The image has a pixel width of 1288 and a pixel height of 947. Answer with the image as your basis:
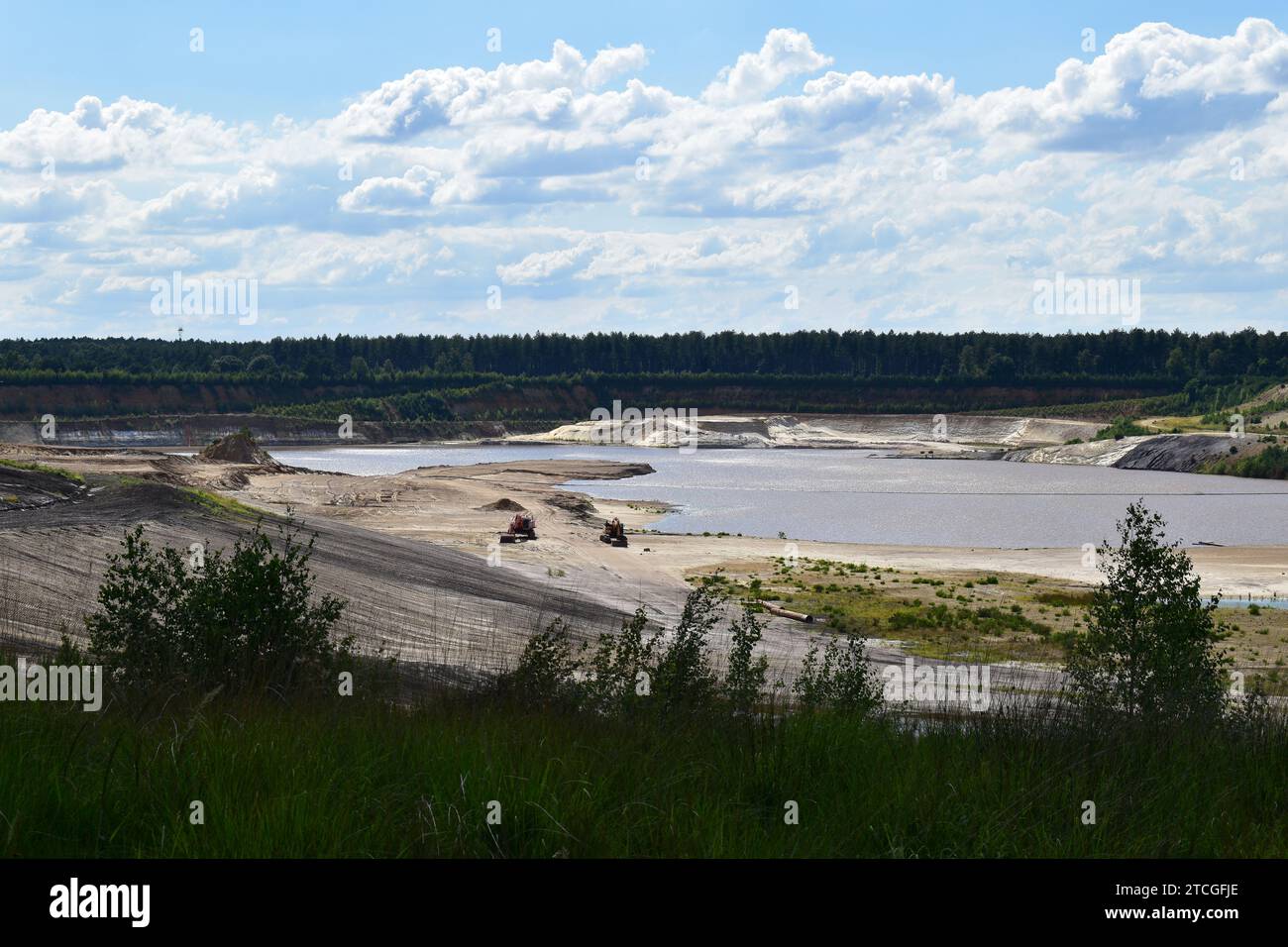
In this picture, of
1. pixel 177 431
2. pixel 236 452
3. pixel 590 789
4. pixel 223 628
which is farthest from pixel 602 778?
pixel 177 431

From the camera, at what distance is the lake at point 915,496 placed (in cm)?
7725

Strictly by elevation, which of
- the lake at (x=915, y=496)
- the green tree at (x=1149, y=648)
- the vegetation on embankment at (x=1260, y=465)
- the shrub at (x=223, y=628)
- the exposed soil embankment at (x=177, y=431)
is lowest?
the lake at (x=915, y=496)

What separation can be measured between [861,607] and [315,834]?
36244mm

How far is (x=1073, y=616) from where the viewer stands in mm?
39875

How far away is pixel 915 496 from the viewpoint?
108 metres

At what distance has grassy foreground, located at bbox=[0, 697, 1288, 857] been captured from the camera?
22.0 feet

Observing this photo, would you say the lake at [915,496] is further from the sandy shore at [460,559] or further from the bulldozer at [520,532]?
the bulldozer at [520,532]

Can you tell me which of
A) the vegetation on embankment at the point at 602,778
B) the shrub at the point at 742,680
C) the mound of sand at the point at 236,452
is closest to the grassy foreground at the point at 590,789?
the vegetation on embankment at the point at 602,778

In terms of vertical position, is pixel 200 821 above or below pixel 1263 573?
above

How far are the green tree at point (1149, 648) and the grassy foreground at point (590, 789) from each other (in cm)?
306

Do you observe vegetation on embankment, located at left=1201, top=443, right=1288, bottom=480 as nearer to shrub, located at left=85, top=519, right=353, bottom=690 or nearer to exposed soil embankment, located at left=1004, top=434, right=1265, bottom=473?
exposed soil embankment, located at left=1004, top=434, right=1265, bottom=473
